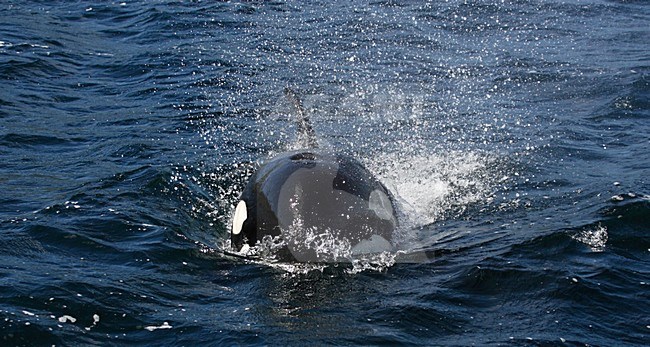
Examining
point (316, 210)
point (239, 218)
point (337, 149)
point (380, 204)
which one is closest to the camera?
point (316, 210)

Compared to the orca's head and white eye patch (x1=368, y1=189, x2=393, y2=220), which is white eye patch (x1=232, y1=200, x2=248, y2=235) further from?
white eye patch (x1=368, y1=189, x2=393, y2=220)

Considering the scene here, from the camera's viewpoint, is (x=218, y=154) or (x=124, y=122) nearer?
(x=218, y=154)

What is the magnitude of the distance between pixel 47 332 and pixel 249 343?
1.67m

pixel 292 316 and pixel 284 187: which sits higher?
pixel 284 187

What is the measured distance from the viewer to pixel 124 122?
14.9 meters

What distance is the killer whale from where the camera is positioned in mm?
8859

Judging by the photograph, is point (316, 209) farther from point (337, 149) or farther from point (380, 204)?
point (337, 149)

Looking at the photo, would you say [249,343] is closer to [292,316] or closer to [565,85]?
[292,316]

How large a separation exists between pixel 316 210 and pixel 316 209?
2 centimetres

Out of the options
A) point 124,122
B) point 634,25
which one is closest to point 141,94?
point 124,122

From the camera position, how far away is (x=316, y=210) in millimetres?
9055

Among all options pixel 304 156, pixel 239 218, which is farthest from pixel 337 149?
pixel 239 218

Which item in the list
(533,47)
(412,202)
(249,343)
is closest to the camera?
(249,343)

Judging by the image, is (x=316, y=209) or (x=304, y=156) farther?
(x=304, y=156)
